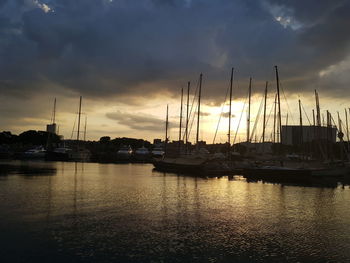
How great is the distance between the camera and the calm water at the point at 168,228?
605 inches

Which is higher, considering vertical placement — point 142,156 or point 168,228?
point 142,156

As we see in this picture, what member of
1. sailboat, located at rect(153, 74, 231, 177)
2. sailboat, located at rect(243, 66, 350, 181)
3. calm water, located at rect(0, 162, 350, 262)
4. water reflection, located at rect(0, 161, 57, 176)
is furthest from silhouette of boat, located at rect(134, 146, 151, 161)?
calm water, located at rect(0, 162, 350, 262)

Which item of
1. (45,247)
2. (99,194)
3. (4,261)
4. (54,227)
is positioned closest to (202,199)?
(99,194)

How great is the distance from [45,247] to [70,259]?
A: 7.16 feet

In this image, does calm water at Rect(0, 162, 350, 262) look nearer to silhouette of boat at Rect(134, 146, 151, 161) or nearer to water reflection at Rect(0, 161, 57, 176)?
water reflection at Rect(0, 161, 57, 176)

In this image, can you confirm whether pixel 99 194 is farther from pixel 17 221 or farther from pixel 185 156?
pixel 185 156

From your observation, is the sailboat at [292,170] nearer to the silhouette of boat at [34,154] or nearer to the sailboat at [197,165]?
the sailboat at [197,165]

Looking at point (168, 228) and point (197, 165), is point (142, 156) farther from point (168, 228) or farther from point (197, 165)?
point (168, 228)

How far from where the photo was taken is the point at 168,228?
20.2m

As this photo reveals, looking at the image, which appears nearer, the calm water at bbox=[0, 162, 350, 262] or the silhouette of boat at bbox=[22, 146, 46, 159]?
the calm water at bbox=[0, 162, 350, 262]

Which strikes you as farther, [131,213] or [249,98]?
[249,98]

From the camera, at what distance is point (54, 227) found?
64.2 ft

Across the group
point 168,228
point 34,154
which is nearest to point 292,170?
point 168,228

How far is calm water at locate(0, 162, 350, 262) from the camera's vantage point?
15375mm
